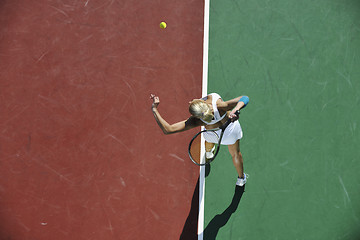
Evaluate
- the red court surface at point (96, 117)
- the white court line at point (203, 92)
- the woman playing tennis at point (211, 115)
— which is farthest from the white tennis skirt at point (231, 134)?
the red court surface at point (96, 117)

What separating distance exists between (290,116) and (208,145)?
1732mm

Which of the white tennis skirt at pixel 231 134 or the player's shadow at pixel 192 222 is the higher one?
the white tennis skirt at pixel 231 134

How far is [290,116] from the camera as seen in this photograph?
5020 millimetres

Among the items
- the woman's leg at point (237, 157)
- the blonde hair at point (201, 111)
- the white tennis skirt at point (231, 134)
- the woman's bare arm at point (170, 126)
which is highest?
the blonde hair at point (201, 111)

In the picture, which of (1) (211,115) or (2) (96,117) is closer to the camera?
(1) (211,115)

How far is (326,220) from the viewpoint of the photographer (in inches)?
183

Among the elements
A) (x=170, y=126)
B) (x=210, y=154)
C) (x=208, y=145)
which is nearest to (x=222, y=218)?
(x=210, y=154)

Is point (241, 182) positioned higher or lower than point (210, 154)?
lower

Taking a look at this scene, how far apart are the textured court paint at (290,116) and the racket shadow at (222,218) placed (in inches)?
0.6

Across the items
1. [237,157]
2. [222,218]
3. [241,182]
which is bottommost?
[222,218]

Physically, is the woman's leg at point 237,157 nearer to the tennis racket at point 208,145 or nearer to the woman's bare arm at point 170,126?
the tennis racket at point 208,145

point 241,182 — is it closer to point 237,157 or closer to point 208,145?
point 237,157

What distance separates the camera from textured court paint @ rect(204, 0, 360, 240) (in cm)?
466

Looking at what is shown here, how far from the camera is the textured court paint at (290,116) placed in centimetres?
466
